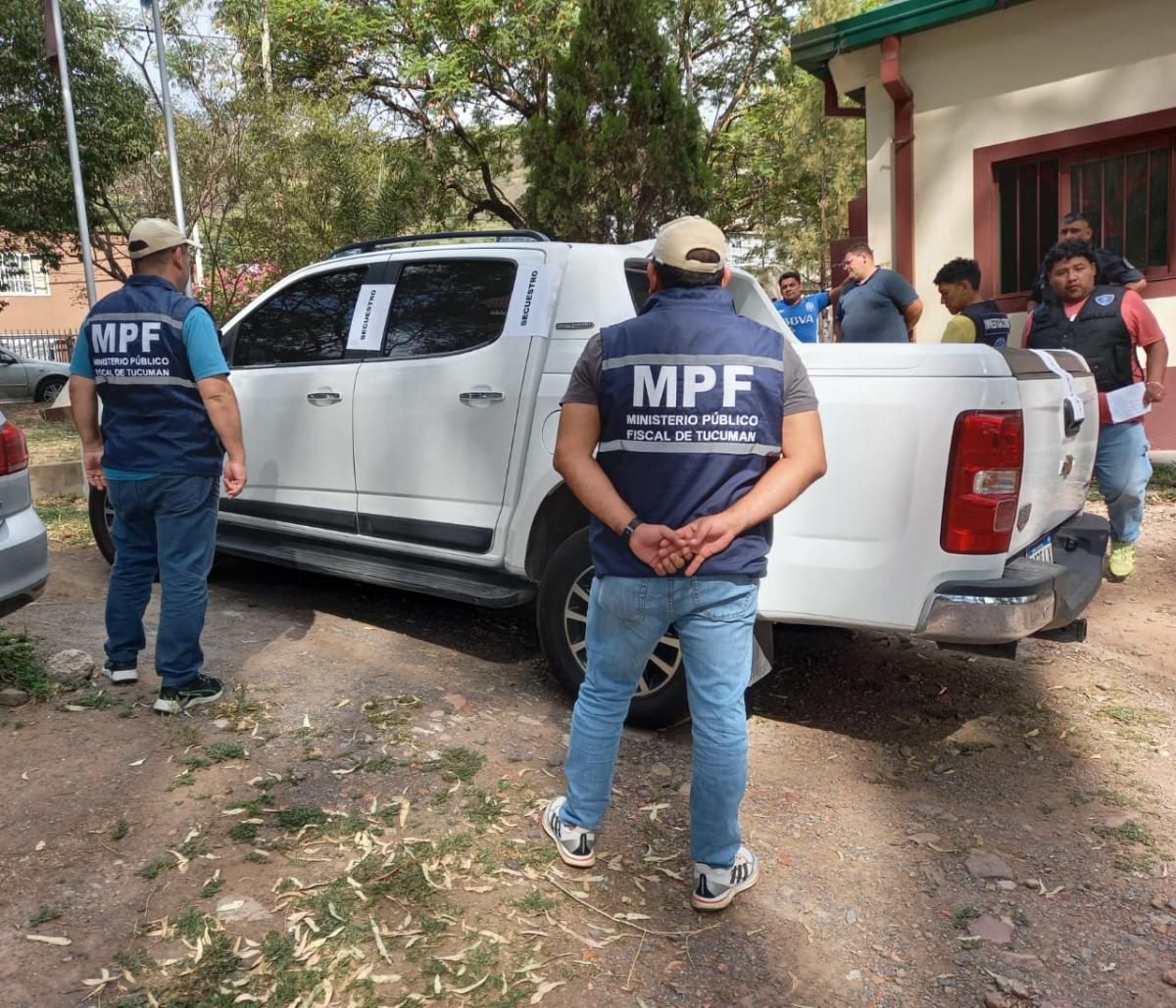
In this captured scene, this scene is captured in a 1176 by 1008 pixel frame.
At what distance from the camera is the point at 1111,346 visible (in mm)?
5555

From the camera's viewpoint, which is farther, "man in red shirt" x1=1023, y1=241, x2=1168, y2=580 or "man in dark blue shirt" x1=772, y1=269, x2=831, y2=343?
A: "man in dark blue shirt" x1=772, y1=269, x2=831, y2=343

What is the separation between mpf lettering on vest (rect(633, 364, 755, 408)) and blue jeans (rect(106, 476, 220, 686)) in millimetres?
2066

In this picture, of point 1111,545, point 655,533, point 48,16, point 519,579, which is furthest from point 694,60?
point 655,533

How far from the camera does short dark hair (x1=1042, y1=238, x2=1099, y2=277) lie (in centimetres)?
562

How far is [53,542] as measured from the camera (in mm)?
6758

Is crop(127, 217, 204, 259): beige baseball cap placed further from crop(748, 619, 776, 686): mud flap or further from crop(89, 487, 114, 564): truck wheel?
crop(748, 619, 776, 686): mud flap

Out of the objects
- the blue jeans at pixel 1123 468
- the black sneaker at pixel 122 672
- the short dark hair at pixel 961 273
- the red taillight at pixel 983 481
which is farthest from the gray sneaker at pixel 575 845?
the short dark hair at pixel 961 273

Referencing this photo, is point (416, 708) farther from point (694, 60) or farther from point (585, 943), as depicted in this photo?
point (694, 60)

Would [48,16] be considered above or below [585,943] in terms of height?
above

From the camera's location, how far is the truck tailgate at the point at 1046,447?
3246mm

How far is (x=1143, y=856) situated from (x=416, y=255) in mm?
3690

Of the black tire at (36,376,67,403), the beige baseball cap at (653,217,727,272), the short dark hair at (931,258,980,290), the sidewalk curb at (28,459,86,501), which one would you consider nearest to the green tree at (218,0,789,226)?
the black tire at (36,376,67,403)

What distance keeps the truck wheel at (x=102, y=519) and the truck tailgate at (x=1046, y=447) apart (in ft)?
15.2

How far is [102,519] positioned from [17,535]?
2034 mm
